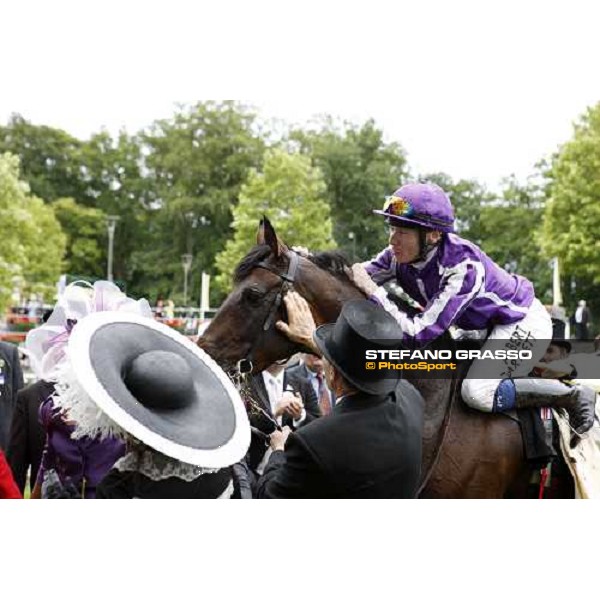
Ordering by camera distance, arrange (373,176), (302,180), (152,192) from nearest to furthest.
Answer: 1. (373,176)
2. (302,180)
3. (152,192)

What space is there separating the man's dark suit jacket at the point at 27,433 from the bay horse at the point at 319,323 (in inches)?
53.0

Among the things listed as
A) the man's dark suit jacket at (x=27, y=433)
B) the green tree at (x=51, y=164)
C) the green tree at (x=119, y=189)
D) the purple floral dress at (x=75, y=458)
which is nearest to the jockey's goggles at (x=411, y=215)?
the purple floral dress at (x=75, y=458)

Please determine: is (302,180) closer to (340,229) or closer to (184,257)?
(184,257)

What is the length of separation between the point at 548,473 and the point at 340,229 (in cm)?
317

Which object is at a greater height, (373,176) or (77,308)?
(373,176)

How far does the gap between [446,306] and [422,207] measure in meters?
0.47

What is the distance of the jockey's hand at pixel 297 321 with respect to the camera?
3.87m

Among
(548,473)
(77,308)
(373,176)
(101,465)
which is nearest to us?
(101,465)

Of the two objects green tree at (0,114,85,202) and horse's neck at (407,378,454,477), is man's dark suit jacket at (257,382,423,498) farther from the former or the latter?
green tree at (0,114,85,202)

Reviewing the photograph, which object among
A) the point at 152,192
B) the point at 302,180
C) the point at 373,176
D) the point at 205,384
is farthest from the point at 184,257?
the point at 152,192

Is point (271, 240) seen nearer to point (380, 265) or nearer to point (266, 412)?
point (380, 265)

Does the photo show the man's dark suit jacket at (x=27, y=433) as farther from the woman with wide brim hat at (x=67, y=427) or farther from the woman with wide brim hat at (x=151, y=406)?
the woman with wide brim hat at (x=151, y=406)

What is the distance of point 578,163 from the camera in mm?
12406

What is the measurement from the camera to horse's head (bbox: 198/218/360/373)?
389 cm
